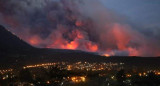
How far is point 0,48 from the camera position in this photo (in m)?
96.1

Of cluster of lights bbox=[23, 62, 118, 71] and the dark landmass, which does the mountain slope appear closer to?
the dark landmass

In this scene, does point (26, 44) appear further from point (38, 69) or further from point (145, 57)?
point (145, 57)

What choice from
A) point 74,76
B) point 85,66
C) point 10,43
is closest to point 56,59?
point 85,66

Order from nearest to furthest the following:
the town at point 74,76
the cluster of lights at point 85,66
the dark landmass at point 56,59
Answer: the town at point 74,76 < the cluster of lights at point 85,66 < the dark landmass at point 56,59

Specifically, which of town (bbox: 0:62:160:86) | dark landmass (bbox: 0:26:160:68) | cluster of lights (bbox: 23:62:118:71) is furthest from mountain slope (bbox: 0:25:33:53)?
town (bbox: 0:62:160:86)

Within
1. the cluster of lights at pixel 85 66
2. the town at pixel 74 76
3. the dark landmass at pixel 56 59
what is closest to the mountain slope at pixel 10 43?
the dark landmass at pixel 56 59

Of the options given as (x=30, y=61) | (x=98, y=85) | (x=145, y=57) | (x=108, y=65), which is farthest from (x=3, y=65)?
(x=145, y=57)

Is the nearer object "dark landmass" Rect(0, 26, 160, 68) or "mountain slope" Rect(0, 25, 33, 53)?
→ "dark landmass" Rect(0, 26, 160, 68)

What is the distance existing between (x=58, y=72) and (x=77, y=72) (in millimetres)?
5688

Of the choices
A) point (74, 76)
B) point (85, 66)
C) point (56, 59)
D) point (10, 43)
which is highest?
point (10, 43)

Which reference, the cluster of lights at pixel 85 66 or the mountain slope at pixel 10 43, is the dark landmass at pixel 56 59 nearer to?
the mountain slope at pixel 10 43

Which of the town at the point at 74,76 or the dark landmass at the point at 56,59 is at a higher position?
the dark landmass at the point at 56,59

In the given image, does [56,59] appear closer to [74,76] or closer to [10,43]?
[74,76]

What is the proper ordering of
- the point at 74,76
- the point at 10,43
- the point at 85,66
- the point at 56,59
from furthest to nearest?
the point at 10,43 → the point at 56,59 → the point at 85,66 → the point at 74,76
